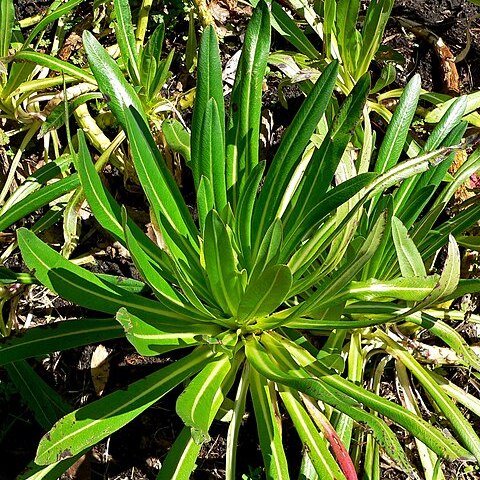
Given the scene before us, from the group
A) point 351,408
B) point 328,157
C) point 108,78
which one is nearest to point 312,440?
point 351,408

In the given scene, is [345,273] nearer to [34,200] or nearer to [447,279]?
[447,279]

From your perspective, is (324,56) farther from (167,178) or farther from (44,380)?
(44,380)

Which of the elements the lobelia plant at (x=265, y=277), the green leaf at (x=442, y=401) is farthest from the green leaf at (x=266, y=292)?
the green leaf at (x=442, y=401)

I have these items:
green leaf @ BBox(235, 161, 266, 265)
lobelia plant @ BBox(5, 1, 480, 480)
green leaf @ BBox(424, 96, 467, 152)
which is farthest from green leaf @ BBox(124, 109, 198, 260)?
green leaf @ BBox(424, 96, 467, 152)

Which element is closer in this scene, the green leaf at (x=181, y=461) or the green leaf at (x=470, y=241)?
the green leaf at (x=181, y=461)

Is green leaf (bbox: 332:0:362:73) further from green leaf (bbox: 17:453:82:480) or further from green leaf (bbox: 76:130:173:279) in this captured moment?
green leaf (bbox: 17:453:82:480)

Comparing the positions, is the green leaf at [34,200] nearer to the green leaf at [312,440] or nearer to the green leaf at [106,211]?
the green leaf at [106,211]
